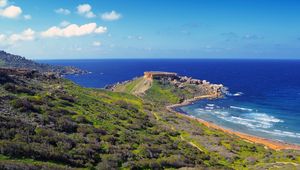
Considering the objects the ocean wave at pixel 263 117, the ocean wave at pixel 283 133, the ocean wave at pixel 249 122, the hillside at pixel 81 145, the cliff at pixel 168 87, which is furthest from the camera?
the cliff at pixel 168 87

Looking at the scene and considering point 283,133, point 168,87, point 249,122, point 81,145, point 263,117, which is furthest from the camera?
point 168,87

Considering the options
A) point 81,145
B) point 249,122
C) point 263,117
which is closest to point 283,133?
point 249,122

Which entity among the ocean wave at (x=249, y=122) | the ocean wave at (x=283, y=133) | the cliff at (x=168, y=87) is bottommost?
the ocean wave at (x=283, y=133)

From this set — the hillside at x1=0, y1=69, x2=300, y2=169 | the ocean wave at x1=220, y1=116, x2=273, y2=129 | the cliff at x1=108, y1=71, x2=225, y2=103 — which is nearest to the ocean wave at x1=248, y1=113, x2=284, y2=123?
the ocean wave at x1=220, y1=116, x2=273, y2=129

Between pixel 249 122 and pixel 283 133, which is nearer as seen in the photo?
pixel 283 133

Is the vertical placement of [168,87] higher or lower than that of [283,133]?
higher

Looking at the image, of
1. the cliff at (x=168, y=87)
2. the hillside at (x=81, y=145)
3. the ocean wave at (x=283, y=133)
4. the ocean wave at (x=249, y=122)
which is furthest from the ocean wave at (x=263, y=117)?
the hillside at (x=81, y=145)

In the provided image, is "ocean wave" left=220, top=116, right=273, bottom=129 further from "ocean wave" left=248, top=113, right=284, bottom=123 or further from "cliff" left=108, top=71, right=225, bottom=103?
"cliff" left=108, top=71, right=225, bottom=103

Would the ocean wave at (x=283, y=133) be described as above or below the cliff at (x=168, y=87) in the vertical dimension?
below

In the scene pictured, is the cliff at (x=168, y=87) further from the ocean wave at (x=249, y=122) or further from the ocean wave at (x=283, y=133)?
the ocean wave at (x=283, y=133)

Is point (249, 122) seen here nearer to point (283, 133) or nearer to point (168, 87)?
point (283, 133)

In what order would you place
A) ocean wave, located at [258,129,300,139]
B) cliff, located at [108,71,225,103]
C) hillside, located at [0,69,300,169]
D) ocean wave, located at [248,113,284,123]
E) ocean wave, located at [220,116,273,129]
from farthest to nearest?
1. cliff, located at [108,71,225,103]
2. ocean wave, located at [248,113,284,123]
3. ocean wave, located at [220,116,273,129]
4. ocean wave, located at [258,129,300,139]
5. hillside, located at [0,69,300,169]
